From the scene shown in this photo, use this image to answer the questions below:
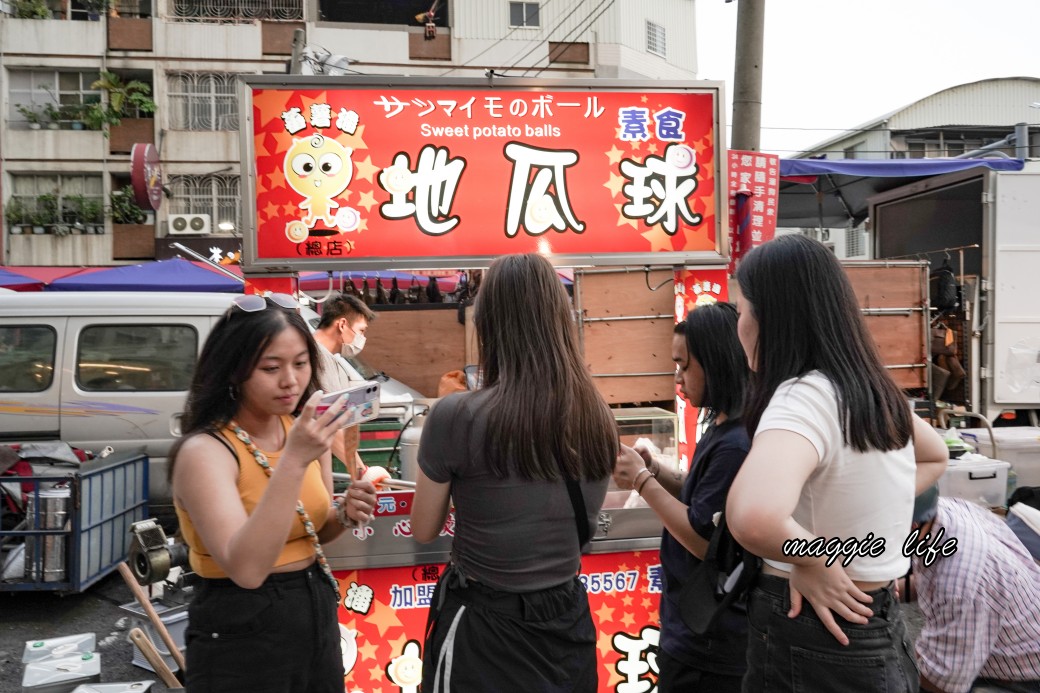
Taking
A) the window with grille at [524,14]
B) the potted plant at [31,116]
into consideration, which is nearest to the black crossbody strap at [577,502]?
the window with grille at [524,14]

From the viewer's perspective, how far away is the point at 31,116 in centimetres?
1961

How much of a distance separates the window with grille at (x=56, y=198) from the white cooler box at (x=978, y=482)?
65.7 ft

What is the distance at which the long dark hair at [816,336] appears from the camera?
5.07 ft

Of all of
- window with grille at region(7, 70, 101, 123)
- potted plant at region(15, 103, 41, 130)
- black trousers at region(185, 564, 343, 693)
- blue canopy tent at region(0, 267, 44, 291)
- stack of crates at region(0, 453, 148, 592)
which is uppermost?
window with grille at region(7, 70, 101, 123)

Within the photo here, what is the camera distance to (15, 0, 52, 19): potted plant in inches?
774

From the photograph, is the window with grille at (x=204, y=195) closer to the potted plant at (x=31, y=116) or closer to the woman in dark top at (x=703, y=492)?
the potted plant at (x=31, y=116)

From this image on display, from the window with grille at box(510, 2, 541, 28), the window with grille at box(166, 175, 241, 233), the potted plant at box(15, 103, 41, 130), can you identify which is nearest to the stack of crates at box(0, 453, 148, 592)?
the window with grille at box(166, 175, 241, 233)

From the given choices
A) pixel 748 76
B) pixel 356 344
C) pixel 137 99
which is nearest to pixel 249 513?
pixel 356 344

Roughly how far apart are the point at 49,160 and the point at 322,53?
16030 millimetres

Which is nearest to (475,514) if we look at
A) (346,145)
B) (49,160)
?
(346,145)

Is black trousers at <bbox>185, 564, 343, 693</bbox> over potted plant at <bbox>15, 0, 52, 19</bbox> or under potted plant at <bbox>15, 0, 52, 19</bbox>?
under

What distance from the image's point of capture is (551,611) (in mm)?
1914

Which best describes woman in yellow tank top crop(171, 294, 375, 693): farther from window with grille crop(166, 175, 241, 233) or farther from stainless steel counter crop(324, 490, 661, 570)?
window with grille crop(166, 175, 241, 233)

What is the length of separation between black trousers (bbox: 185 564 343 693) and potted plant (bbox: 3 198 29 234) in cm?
2140
